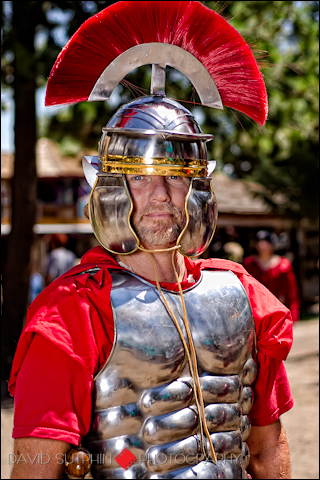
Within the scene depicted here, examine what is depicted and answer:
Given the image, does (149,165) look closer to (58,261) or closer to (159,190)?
(159,190)

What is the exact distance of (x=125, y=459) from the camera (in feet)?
5.03

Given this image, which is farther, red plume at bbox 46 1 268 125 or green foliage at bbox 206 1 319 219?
green foliage at bbox 206 1 319 219

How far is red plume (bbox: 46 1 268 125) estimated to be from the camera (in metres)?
1.78

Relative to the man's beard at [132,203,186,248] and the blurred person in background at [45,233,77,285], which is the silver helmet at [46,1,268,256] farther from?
the blurred person in background at [45,233,77,285]

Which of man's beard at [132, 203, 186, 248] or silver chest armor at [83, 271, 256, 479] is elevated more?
man's beard at [132, 203, 186, 248]

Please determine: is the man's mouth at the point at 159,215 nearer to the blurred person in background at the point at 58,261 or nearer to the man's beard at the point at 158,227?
the man's beard at the point at 158,227

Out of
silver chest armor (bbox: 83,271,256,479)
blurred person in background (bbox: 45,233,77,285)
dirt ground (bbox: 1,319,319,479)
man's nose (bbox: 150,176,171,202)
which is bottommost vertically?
dirt ground (bbox: 1,319,319,479)

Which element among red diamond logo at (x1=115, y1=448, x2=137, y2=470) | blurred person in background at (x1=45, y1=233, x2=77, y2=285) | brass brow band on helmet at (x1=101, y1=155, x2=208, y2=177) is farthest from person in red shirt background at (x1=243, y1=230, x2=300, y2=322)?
red diamond logo at (x1=115, y1=448, x2=137, y2=470)

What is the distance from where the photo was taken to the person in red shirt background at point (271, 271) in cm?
649

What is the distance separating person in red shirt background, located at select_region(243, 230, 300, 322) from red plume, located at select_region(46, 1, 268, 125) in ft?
15.5

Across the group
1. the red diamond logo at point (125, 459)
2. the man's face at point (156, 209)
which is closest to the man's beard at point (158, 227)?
the man's face at point (156, 209)

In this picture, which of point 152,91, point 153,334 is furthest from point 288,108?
point 153,334

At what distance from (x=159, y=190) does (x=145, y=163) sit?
10 cm

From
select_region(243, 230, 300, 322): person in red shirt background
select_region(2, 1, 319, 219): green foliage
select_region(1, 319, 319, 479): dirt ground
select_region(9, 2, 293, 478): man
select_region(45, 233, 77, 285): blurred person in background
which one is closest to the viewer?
select_region(9, 2, 293, 478): man
